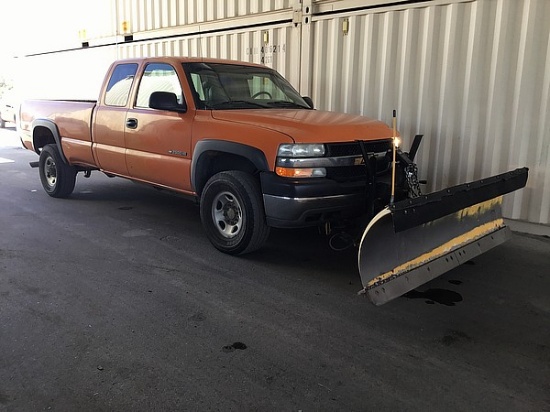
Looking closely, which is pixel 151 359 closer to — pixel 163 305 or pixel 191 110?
pixel 163 305

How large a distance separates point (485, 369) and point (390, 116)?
5.15m

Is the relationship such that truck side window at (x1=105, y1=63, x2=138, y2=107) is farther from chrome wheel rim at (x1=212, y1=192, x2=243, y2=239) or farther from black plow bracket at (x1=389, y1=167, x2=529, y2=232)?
black plow bracket at (x1=389, y1=167, x2=529, y2=232)

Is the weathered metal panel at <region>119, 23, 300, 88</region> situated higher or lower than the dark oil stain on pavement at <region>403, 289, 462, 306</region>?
higher

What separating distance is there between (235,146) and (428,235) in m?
2.00

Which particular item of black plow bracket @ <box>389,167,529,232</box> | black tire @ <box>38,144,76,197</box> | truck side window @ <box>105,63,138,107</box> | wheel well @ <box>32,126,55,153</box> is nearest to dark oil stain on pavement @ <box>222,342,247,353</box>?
black plow bracket @ <box>389,167,529,232</box>

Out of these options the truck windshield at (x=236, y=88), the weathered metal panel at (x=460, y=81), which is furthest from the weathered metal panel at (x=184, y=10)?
the truck windshield at (x=236, y=88)

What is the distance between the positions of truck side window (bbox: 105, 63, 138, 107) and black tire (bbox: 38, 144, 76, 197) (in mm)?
1703

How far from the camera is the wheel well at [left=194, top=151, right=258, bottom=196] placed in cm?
515

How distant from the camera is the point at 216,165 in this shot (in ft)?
17.9

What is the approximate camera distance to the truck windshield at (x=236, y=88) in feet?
18.5

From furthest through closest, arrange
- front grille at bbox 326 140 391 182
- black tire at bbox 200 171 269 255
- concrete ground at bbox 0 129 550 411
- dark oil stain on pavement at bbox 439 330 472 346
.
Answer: black tire at bbox 200 171 269 255
front grille at bbox 326 140 391 182
dark oil stain on pavement at bbox 439 330 472 346
concrete ground at bbox 0 129 550 411

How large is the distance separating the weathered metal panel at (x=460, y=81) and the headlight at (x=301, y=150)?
3143 mm

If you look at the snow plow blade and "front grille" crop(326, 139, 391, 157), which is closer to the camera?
the snow plow blade

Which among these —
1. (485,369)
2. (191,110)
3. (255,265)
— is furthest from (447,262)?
(191,110)
